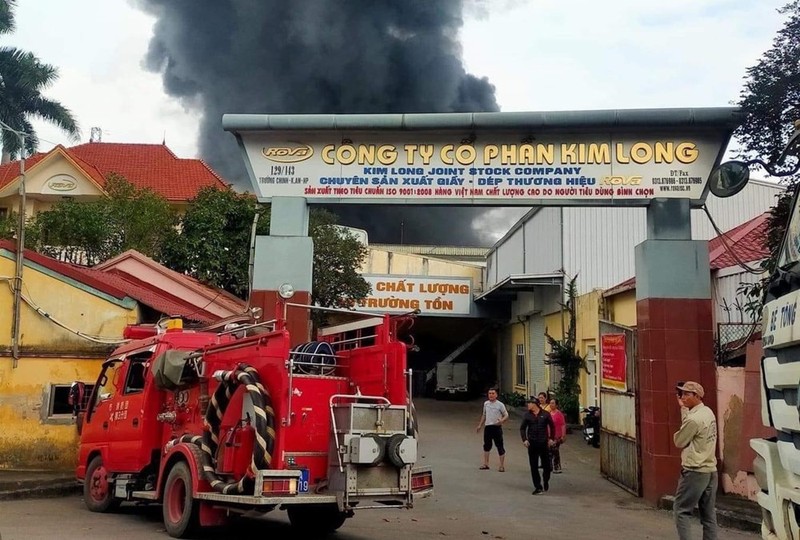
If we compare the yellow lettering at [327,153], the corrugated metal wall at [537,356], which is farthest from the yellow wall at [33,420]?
the corrugated metal wall at [537,356]

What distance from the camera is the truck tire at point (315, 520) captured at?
8781 millimetres

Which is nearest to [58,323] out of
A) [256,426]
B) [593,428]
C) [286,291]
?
[286,291]

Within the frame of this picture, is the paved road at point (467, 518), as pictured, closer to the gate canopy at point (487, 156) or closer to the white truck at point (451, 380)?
the gate canopy at point (487, 156)

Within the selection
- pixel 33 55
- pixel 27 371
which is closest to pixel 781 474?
pixel 27 371

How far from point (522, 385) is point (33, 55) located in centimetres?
2346

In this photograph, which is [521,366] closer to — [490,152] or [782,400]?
[490,152]

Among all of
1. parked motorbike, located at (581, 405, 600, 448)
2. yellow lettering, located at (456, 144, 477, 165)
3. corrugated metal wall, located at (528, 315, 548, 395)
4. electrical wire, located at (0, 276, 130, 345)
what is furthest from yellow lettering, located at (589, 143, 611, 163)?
corrugated metal wall, located at (528, 315, 548, 395)

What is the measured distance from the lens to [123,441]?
9.77m

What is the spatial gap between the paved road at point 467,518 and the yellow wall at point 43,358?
1665 millimetres

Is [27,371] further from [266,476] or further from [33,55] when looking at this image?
[33,55]

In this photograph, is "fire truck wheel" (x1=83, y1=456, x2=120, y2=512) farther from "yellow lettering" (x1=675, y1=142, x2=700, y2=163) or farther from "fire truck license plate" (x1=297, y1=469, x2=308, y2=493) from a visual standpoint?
"yellow lettering" (x1=675, y1=142, x2=700, y2=163)

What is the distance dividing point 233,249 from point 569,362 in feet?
37.2

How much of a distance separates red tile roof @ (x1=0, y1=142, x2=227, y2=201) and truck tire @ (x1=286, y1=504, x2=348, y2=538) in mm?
26738

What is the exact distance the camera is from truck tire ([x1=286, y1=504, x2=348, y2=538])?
8781mm
